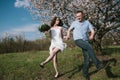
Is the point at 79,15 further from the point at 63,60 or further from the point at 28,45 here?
the point at 28,45

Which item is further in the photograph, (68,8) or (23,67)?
(68,8)

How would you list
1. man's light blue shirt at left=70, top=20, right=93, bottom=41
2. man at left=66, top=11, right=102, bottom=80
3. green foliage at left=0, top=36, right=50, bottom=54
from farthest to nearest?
1. green foliage at left=0, top=36, right=50, bottom=54
2. man's light blue shirt at left=70, top=20, right=93, bottom=41
3. man at left=66, top=11, right=102, bottom=80

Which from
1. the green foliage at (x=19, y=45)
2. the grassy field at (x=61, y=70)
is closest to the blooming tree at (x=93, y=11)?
the grassy field at (x=61, y=70)

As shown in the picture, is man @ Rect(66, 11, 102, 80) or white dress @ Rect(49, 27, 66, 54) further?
white dress @ Rect(49, 27, 66, 54)

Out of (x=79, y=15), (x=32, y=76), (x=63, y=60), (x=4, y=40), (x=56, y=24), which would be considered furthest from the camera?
(x=4, y=40)

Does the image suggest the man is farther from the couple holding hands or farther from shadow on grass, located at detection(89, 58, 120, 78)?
shadow on grass, located at detection(89, 58, 120, 78)

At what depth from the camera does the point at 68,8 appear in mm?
16531

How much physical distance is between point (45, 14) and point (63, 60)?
2733mm

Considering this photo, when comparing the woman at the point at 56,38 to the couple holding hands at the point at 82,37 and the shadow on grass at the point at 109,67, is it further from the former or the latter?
the shadow on grass at the point at 109,67

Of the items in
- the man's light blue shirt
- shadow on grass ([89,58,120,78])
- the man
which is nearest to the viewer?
the man

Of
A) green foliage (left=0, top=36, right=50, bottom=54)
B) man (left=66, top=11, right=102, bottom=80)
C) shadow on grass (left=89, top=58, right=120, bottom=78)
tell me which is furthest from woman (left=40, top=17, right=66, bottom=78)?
green foliage (left=0, top=36, right=50, bottom=54)

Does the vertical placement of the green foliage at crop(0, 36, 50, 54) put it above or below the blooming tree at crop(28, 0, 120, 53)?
below

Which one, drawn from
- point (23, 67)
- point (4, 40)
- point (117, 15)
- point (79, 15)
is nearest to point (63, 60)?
point (23, 67)

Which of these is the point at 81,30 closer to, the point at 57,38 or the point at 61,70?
the point at 57,38
